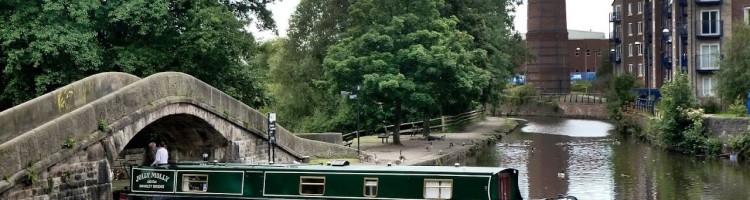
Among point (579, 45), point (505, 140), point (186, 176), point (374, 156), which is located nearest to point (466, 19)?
point (505, 140)

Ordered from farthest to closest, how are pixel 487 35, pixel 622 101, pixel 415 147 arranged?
pixel 622 101 < pixel 487 35 < pixel 415 147

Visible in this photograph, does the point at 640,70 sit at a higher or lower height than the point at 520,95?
higher

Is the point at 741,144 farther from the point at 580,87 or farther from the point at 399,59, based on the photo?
the point at 580,87

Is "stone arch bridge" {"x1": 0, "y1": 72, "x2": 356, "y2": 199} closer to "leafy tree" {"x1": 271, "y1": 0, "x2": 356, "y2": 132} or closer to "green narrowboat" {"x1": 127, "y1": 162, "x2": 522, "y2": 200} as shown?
"green narrowboat" {"x1": 127, "y1": 162, "x2": 522, "y2": 200}

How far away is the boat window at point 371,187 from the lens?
21750 mm

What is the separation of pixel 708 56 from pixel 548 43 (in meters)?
46.9

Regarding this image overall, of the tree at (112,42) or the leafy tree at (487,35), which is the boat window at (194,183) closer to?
the tree at (112,42)

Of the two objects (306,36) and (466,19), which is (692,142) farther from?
(306,36)

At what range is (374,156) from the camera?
37156mm

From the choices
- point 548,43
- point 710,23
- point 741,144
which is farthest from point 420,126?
point 548,43

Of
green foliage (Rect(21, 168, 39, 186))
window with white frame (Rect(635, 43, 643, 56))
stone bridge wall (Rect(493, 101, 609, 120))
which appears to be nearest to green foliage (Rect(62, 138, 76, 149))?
green foliage (Rect(21, 168, 39, 186))

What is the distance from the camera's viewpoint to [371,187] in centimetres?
2183

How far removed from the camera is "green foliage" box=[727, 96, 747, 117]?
4422cm

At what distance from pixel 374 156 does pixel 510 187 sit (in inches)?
643
